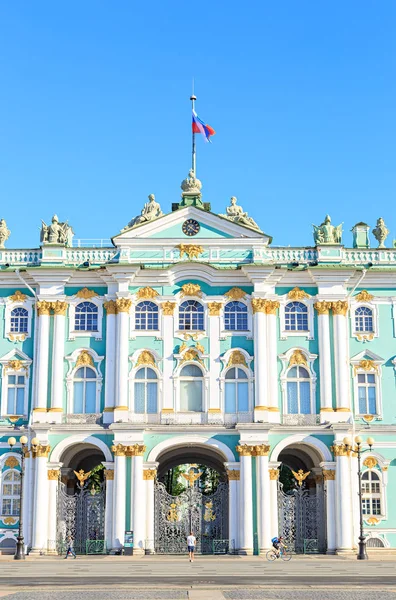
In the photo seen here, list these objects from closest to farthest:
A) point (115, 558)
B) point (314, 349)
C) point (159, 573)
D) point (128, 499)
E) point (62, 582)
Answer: point (62, 582) < point (159, 573) < point (115, 558) < point (128, 499) < point (314, 349)

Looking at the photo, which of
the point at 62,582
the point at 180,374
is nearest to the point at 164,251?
the point at 180,374

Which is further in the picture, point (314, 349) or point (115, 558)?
point (314, 349)

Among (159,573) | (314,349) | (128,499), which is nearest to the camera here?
(159,573)

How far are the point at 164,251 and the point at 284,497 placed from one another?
16.0m

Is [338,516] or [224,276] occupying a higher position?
[224,276]

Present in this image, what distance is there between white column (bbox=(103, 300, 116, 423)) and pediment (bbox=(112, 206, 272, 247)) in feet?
13.4

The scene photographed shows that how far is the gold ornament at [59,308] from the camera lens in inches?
2261

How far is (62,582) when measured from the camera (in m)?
32.4

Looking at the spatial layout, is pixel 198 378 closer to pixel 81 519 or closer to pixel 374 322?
pixel 81 519

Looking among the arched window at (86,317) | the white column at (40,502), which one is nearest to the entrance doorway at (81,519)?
the white column at (40,502)

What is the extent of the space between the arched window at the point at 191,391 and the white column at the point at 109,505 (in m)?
5.53

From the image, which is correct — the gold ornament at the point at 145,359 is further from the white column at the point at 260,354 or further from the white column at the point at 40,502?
the white column at the point at 40,502

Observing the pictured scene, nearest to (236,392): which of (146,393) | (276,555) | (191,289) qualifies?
(146,393)

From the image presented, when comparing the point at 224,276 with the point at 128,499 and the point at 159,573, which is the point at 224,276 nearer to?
the point at 128,499
